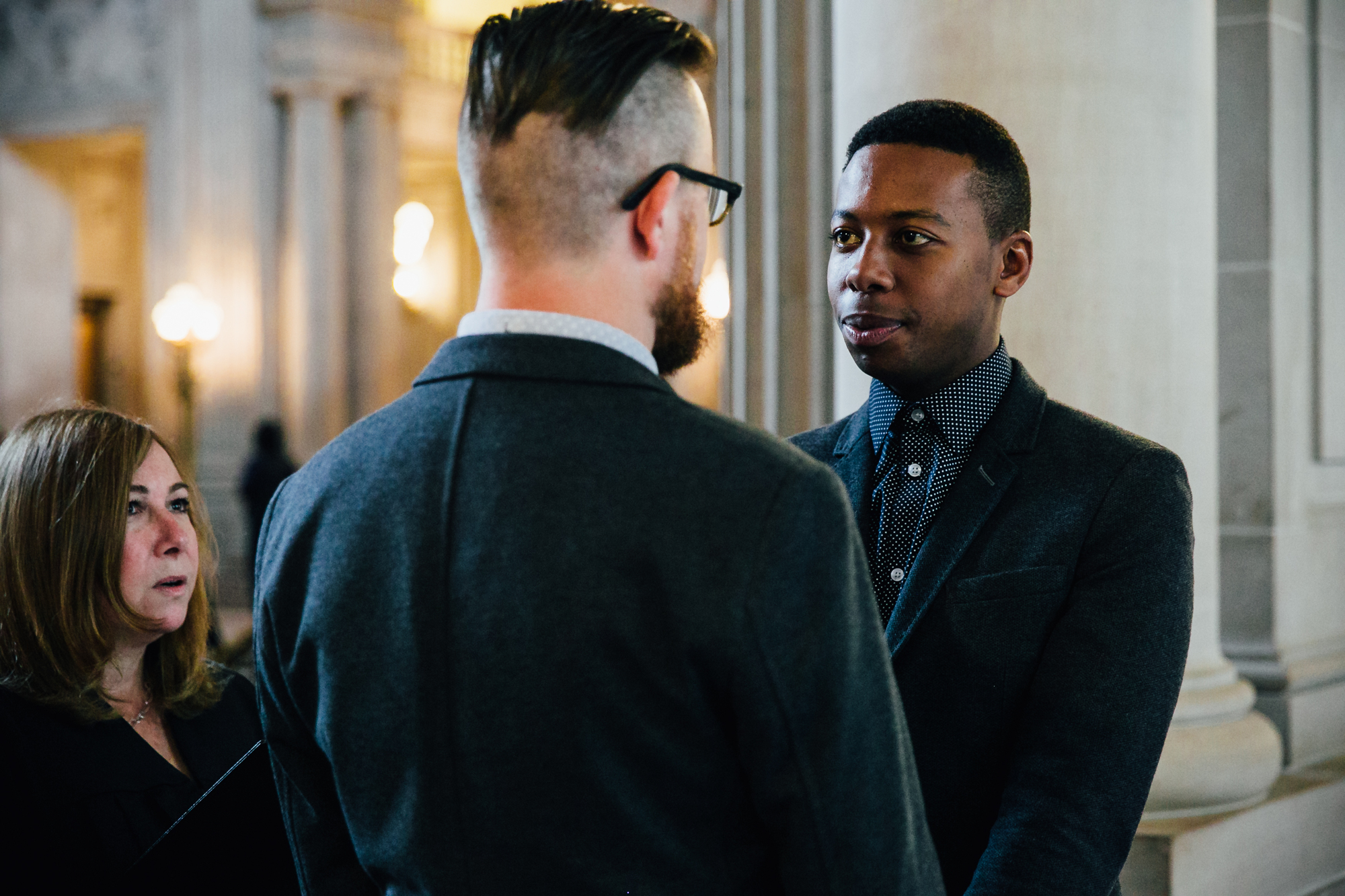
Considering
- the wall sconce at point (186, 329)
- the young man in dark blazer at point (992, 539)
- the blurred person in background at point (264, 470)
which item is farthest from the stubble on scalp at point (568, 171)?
the wall sconce at point (186, 329)

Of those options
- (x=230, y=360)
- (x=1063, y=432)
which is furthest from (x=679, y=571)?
(x=230, y=360)

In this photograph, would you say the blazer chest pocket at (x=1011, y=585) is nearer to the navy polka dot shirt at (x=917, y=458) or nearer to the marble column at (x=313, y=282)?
the navy polka dot shirt at (x=917, y=458)

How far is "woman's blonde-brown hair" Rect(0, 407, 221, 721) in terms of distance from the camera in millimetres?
2193

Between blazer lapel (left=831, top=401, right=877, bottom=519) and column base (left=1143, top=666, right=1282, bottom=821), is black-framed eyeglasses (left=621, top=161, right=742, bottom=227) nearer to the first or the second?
blazer lapel (left=831, top=401, right=877, bottom=519)

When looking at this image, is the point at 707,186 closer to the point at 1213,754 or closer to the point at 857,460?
the point at 857,460

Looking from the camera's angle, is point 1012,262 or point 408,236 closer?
point 1012,262

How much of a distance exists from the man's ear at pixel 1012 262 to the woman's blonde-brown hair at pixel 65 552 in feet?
5.50

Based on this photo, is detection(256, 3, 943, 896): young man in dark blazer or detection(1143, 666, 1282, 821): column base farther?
detection(1143, 666, 1282, 821): column base

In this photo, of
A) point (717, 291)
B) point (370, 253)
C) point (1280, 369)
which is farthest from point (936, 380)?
point (370, 253)

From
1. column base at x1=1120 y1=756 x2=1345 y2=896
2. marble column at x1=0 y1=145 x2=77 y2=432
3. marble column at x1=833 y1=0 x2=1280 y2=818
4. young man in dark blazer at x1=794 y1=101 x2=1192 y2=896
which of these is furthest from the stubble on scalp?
marble column at x1=0 y1=145 x2=77 y2=432

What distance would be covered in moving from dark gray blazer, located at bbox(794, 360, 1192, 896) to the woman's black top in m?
1.40

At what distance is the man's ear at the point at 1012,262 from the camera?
1689 millimetres

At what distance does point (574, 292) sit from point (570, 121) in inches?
6.2

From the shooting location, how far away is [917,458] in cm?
173
